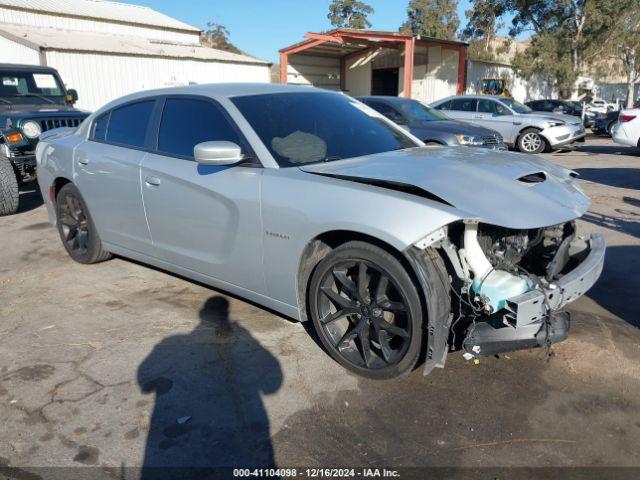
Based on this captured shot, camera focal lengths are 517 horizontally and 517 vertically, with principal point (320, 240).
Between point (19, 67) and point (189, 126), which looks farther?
point (19, 67)

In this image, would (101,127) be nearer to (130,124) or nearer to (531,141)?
(130,124)

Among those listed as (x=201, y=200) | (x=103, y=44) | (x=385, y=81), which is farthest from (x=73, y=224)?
(x=385, y=81)

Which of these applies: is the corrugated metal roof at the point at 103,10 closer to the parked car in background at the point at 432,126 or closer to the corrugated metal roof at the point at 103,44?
the corrugated metal roof at the point at 103,44

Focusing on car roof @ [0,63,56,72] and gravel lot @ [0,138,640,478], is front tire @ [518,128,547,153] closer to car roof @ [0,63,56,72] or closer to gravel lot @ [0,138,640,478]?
gravel lot @ [0,138,640,478]

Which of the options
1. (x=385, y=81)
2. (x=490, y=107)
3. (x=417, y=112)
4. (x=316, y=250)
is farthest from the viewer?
(x=385, y=81)

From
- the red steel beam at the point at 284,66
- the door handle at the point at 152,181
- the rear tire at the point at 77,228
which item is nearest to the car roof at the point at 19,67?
the rear tire at the point at 77,228

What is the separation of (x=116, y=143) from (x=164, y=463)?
9.67 feet

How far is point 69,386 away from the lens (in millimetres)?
3131

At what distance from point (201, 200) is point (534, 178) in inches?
87.1

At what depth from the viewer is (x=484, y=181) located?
2.97 metres

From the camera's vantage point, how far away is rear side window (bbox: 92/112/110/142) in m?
4.69

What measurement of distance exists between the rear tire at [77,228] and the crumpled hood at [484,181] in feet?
8.76

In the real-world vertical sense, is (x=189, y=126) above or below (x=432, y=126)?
above

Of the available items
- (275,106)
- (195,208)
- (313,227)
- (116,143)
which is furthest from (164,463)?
(116,143)
